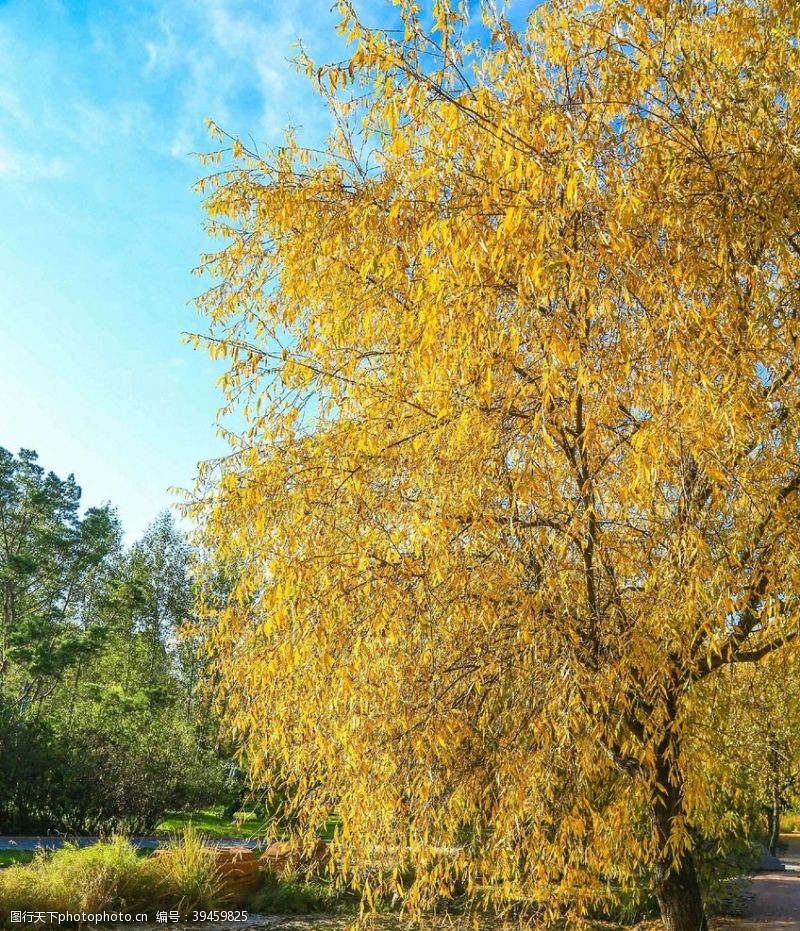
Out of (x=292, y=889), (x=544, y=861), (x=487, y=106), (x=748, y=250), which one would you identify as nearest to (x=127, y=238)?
(x=487, y=106)

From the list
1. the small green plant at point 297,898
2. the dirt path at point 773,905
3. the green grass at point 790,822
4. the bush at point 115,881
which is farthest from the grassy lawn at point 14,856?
the green grass at point 790,822

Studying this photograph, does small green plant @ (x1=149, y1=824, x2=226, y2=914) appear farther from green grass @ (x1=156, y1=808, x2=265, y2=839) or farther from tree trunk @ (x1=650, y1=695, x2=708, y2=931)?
tree trunk @ (x1=650, y1=695, x2=708, y2=931)

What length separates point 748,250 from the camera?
3.04 m

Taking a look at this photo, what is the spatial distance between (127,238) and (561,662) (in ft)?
17.9

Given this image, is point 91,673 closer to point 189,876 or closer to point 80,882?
point 189,876

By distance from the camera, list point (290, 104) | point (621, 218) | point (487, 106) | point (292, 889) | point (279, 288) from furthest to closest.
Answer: point (292, 889)
point (290, 104)
point (279, 288)
point (487, 106)
point (621, 218)

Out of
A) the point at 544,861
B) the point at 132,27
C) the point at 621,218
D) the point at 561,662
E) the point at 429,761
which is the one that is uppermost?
the point at 132,27

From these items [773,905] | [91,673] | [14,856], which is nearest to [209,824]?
[14,856]

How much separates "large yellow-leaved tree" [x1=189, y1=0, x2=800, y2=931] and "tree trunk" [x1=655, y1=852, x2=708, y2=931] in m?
0.39

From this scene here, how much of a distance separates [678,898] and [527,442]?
9.18 feet

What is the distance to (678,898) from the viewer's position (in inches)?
165

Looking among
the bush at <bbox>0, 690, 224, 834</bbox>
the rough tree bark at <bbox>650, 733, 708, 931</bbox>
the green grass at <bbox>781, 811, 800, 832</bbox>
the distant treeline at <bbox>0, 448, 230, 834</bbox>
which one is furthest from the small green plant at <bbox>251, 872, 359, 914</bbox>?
the green grass at <bbox>781, 811, 800, 832</bbox>

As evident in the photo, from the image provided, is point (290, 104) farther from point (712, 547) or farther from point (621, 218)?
point (712, 547)

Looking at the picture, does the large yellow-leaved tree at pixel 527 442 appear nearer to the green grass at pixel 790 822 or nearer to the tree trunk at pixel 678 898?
the tree trunk at pixel 678 898
